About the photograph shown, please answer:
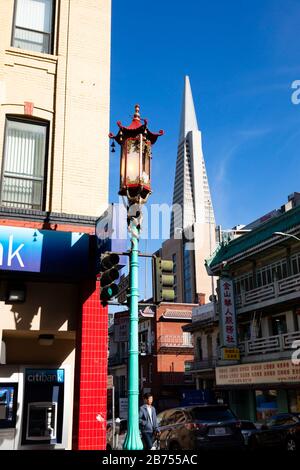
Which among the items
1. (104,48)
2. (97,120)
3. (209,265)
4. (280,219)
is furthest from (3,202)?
(209,265)

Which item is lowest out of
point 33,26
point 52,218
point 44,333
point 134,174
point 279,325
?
point 44,333

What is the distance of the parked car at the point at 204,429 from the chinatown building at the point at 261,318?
597 inches

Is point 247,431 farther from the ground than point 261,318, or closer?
closer

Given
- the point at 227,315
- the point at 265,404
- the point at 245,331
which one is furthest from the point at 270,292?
the point at 265,404

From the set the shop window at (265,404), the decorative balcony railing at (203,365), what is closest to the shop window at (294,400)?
the shop window at (265,404)

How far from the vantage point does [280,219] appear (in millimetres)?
32531

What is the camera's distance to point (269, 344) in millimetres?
32781

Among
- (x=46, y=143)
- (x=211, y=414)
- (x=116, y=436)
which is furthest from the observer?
(x=116, y=436)

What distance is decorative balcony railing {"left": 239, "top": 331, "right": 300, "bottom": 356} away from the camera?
100 feet

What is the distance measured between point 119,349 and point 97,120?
5655cm

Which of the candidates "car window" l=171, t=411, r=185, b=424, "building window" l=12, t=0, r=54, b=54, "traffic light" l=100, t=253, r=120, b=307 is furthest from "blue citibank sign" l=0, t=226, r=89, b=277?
"car window" l=171, t=411, r=185, b=424

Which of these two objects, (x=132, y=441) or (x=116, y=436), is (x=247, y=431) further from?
(x=132, y=441)

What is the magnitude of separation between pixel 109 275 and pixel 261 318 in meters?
29.1
